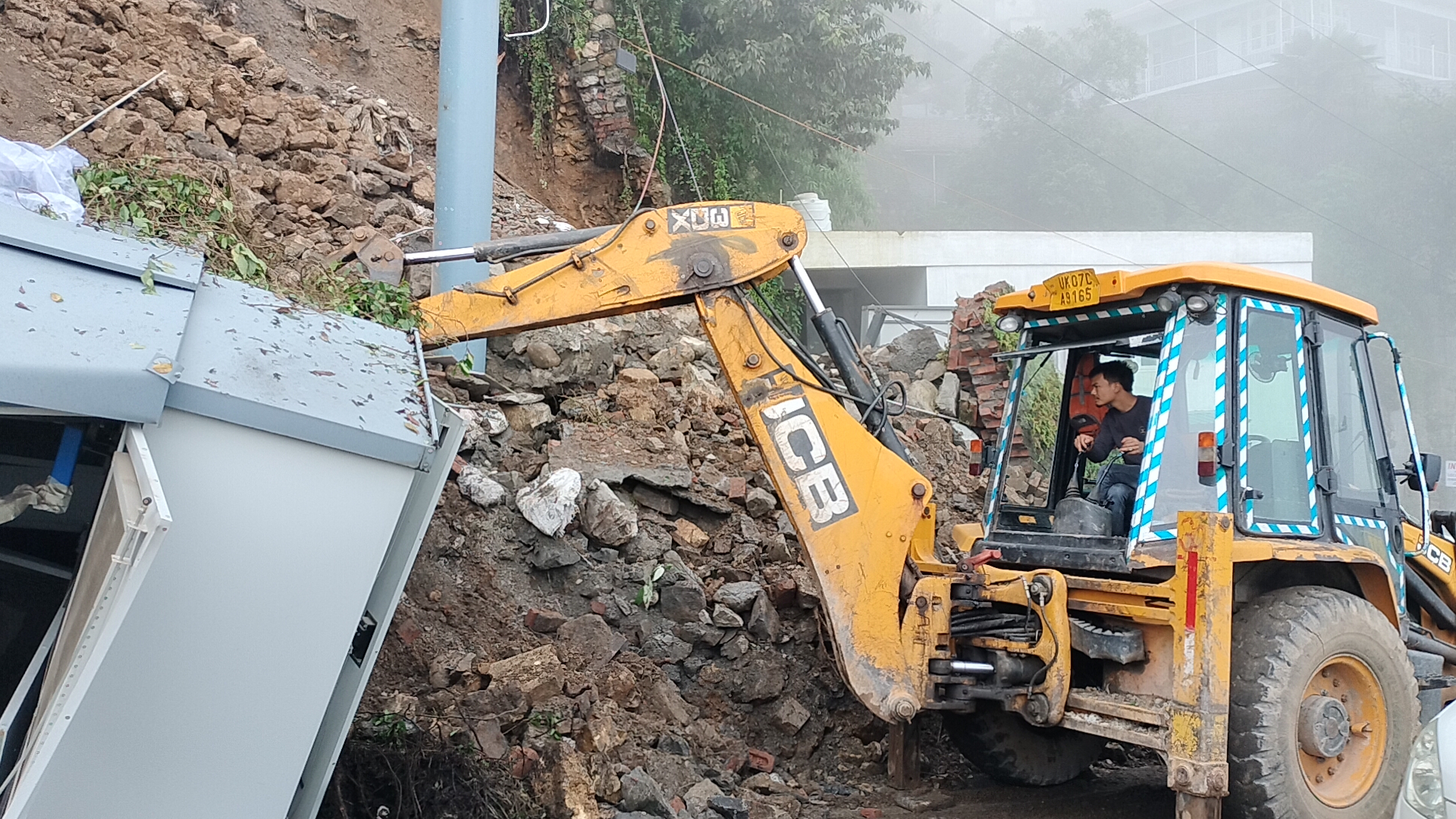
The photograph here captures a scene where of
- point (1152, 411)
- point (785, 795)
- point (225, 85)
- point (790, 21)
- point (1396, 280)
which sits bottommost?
point (785, 795)

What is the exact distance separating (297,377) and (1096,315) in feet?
11.0

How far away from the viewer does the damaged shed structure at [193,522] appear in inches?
106

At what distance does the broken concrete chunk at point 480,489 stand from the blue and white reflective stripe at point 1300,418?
361 cm

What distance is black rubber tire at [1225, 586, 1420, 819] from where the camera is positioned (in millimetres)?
4223

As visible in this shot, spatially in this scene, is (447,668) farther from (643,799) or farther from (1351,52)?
(1351,52)

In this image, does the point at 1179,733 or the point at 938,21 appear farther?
the point at 938,21

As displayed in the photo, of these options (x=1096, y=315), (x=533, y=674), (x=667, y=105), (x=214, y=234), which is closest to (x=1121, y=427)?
(x=1096, y=315)

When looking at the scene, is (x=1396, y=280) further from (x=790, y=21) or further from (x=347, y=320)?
(x=347, y=320)

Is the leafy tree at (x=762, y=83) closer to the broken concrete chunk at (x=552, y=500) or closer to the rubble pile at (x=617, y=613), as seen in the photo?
the rubble pile at (x=617, y=613)

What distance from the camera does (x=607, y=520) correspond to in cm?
613

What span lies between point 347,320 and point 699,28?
12.1m

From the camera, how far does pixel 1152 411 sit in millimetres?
4590

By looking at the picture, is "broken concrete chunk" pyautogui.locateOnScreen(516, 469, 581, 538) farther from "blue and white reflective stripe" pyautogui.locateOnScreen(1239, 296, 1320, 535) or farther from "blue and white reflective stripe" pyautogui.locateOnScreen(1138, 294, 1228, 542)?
"blue and white reflective stripe" pyautogui.locateOnScreen(1239, 296, 1320, 535)

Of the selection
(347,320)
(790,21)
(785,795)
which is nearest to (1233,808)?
(785,795)
